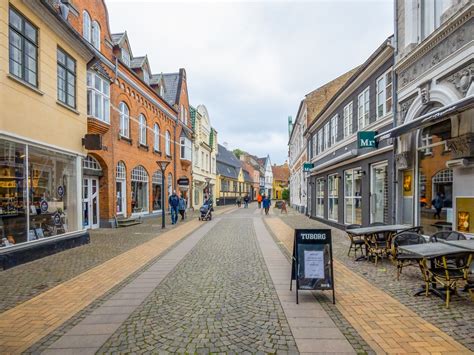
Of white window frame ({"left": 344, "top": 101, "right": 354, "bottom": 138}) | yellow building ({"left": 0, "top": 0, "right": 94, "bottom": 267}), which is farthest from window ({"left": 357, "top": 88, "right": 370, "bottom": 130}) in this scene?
yellow building ({"left": 0, "top": 0, "right": 94, "bottom": 267})

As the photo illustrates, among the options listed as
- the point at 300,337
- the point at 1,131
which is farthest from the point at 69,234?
the point at 300,337

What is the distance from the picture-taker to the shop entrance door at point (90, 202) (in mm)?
13852

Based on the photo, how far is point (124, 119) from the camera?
56.3 ft

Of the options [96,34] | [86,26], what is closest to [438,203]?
[86,26]

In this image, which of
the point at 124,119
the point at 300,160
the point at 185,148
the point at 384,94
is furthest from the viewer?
the point at 300,160

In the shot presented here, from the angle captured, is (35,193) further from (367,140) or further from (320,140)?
(320,140)

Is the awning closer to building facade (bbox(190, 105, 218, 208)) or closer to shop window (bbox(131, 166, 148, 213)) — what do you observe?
shop window (bbox(131, 166, 148, 213))

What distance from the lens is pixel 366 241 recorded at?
7523 millimetres

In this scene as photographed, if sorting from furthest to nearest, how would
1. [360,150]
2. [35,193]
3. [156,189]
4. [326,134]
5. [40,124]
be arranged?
[156,189] < [326,134] < [360,150] < [35,193] < [40,124]

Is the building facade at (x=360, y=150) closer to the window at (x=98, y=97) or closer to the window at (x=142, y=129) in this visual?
the window at (x=98, y=97)

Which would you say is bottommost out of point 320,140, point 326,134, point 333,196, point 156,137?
point 333,196

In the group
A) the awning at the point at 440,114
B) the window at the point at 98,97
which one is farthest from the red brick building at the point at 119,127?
the awning at the point at 440,114

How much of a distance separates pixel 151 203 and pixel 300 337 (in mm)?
18362

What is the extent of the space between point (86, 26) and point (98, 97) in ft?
9.72
